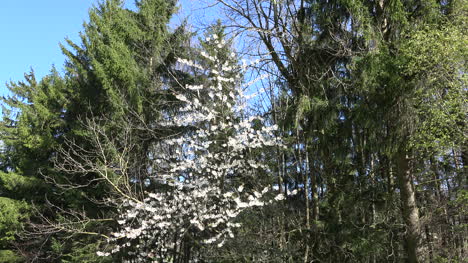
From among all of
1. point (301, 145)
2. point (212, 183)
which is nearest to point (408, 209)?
point (301, 145)

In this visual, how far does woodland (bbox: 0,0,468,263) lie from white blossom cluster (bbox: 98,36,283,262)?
1.9 inches

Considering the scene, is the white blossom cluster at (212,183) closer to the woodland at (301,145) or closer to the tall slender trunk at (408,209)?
the woodland at (301,145)

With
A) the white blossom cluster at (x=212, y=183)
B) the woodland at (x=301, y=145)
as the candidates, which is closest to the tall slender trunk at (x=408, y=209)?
the woodland at (x=301, y=145)

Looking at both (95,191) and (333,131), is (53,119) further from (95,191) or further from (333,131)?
(333,131)

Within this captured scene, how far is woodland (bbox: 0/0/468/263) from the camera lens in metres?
6.92

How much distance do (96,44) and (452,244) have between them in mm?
12250

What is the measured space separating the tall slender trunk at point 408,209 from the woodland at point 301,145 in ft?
0.09

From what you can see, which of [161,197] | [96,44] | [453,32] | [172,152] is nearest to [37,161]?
[96,44]

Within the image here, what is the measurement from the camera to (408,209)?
7375 mm

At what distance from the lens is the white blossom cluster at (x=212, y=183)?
848 centimetres

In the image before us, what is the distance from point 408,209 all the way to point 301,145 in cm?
325

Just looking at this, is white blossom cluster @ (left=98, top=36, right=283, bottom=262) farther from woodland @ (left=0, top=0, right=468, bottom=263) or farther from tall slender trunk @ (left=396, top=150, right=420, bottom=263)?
tall slender trunk @ (left=396, top=150, right=420, bottom=263)

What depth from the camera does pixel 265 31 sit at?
816 centimetres

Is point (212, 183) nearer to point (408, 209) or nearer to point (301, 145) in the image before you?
point (301, 145)
